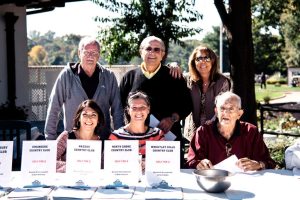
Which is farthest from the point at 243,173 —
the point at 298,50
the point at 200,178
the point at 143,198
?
the point at 298,50

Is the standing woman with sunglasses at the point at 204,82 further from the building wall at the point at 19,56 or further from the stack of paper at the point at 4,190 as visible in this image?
the building wall at the point at 19,56

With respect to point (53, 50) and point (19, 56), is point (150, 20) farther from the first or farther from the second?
point (53, 50)

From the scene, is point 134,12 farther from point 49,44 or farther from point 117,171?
point 49,44

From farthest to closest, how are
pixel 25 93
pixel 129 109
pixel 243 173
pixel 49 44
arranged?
pixel 49 44
pixel 25 93
pixel 129 109
pixel 243 173

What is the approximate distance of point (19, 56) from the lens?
9539 mm

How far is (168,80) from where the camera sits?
3850mm

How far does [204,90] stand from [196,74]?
15cm

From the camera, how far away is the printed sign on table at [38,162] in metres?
2.54

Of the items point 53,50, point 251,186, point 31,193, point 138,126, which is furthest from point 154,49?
point 53,50

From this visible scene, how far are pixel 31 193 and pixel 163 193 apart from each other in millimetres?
673

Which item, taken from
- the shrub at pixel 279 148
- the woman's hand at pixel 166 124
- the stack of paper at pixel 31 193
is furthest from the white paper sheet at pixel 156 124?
the shrub at pixel 279 148

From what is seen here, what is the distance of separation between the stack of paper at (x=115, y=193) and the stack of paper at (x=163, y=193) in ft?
0.30

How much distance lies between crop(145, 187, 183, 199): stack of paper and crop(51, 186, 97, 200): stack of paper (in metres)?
0.29

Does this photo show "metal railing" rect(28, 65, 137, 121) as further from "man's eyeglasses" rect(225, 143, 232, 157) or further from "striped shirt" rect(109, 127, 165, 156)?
"man's eyeglasses" rect(225, 143, 232, 157)
